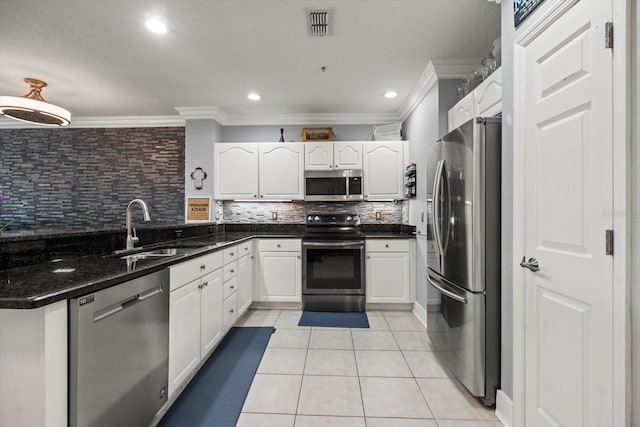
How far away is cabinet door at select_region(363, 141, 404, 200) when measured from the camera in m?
3.71

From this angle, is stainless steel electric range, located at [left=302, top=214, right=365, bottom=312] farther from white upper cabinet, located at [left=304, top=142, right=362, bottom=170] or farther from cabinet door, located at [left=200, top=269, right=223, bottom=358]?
cabinet door, located at [left=200, top=269, right=223, bottom=358]

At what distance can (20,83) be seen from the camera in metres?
3.13

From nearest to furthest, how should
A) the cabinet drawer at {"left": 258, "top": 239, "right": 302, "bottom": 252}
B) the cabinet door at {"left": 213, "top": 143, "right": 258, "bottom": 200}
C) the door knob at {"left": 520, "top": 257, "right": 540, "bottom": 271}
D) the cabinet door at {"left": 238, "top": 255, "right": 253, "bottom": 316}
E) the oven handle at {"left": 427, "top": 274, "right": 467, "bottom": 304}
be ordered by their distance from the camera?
the door knob at {"left": 520, "top": 257, "right": 540, "bottom": 271} → the oven handle at {"left": 427, "top": 274, "right": 467, "bottom": 304} → the cabinet door at {"left": 238, "top": 255, "right": 253, "bottom": 316} → the cabinet drawer at {"left": 258, "top": 239, "right": 302, "bottom": 252} → the cabinet door at {"left": 213, "top": 143, "right": 258, "bottom": 200}

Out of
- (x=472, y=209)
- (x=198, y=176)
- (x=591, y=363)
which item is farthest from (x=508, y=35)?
(x=198, y=176)

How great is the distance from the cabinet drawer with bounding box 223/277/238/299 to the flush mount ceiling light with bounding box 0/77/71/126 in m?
2.49

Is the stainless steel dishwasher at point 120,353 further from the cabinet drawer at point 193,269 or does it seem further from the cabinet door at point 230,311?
the cabinet door at point 230,311

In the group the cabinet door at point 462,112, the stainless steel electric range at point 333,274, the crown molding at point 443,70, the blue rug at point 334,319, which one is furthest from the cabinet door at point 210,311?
the crown molding at point 443,70

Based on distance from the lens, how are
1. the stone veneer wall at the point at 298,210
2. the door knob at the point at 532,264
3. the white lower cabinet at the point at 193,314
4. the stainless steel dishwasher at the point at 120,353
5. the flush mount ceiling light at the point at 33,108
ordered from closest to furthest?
the stainless steel dishwasher at the point at 120,353, the door knob at the point at 532,264, the white lower cabinet at the point at 193,314, the flush mount ceiling light at the point at 33,108, the stone veneer wall at the point at 298,210

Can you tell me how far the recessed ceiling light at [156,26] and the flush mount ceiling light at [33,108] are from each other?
1594 millimetres

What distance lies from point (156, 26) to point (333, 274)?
287 centimetres


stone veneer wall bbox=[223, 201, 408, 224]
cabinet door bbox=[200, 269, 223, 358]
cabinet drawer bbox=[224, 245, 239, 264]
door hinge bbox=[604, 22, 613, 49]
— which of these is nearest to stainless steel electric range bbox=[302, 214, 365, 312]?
stone veneer wall bbox=[223, 201, 408, 224]

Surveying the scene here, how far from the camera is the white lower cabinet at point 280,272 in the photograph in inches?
137

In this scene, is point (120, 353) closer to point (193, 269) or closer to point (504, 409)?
point (193, 269)

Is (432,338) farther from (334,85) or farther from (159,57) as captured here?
(159,57)
